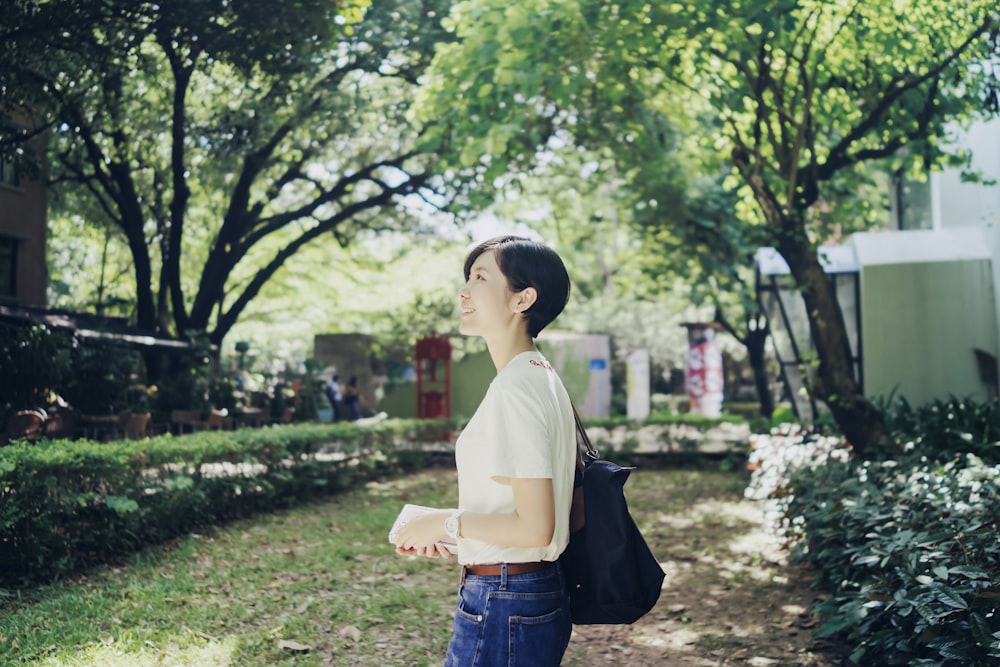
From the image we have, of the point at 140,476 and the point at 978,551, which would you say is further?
the point at 140,476

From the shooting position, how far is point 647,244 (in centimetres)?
1669

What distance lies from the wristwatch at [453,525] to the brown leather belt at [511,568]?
0.12m

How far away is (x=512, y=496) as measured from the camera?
2357 mm

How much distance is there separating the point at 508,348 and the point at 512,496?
0.41 m

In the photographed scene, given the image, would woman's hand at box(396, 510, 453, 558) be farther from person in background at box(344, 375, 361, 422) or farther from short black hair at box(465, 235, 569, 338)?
person in background at box(344, 375, 361, 422)

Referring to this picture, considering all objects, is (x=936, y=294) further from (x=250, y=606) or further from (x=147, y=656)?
(x=147, y=656)

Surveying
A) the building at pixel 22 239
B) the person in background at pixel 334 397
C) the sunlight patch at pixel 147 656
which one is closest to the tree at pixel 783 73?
the sunlight patch at pixel 147 656

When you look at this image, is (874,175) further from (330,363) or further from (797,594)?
(330,363)

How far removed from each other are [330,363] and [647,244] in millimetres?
11921

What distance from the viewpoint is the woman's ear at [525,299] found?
2.52m

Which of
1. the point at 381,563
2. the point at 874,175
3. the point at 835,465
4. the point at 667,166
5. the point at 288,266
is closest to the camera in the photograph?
the point at 835,465

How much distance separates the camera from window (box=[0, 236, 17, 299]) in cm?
1961

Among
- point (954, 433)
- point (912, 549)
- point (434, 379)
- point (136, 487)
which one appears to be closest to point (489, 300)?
point (912, 549)

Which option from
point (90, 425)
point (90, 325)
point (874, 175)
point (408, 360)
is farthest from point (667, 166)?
point (408, 360)
